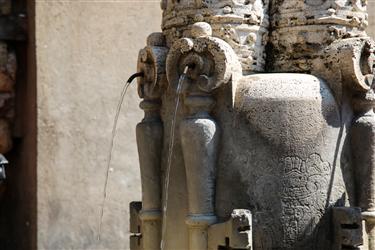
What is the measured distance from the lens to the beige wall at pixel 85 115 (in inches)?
294

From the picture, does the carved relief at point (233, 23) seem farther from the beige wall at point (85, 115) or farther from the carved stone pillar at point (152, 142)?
the beige wall at point (85, 115)

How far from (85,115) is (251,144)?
356 centimetres

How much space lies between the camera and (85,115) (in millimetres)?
7625

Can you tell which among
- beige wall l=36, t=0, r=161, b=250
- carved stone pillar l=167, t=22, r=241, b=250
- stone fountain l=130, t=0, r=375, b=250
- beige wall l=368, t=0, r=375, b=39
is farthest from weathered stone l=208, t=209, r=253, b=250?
beige wall l=368, t=0, r=375, b=39

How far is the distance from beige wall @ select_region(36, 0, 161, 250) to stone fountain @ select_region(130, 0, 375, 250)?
306 cm

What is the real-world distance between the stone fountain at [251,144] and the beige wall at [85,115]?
10.0 ft

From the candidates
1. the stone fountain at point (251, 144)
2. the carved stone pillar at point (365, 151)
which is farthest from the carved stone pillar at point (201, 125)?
the carved stone pillar at point (365, 151)

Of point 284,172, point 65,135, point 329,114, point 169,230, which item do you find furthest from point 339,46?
point 65,135

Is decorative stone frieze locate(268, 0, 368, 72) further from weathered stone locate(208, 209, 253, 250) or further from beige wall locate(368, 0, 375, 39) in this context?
beige wall locate(368, 0, 375, 39)

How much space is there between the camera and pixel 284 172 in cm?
418

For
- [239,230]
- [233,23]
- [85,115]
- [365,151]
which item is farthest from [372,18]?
[239,230]

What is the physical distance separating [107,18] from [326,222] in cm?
384

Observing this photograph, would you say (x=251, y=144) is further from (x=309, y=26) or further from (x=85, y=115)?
(x=85, y=115)

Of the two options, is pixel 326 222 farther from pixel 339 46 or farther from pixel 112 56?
pixel 112 56
